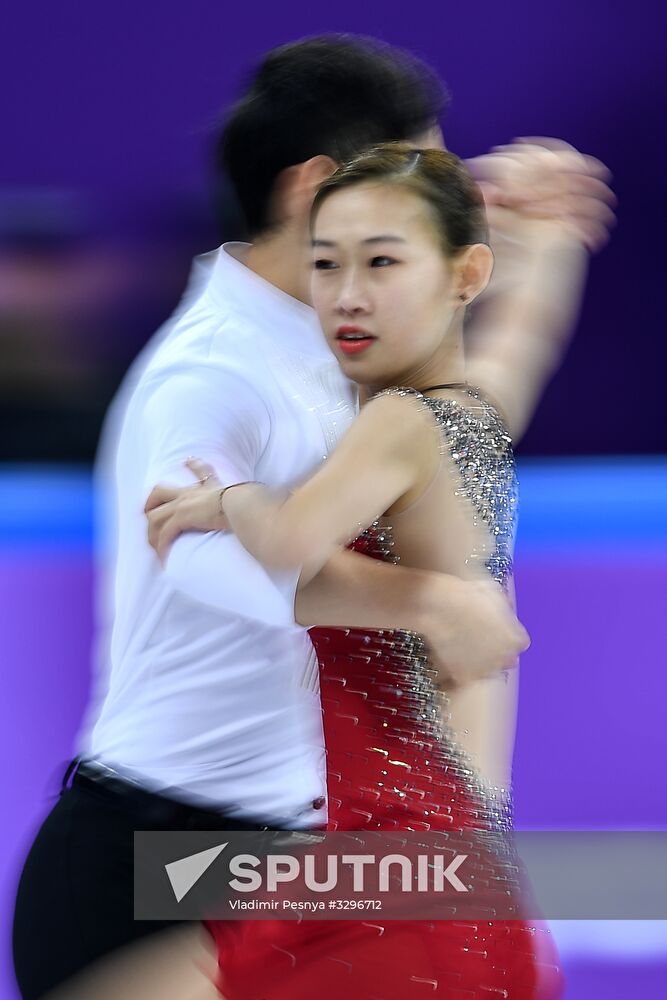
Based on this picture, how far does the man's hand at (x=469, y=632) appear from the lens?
3.81ft

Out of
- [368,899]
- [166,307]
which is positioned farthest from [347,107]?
[166,307]

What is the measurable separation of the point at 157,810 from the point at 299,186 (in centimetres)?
69

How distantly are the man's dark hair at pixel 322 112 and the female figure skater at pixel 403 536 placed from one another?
23cm

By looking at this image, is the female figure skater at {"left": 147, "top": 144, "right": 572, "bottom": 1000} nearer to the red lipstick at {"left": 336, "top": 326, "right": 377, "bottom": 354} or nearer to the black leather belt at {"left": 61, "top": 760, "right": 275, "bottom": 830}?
the red lipstick at {"left": 336, "top": 326, "right": 377, "bottom": 354}

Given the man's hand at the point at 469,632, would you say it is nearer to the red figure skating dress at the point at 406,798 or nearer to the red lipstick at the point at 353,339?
the red figure skating dress at the point at 406,798

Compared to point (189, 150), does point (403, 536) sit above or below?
below

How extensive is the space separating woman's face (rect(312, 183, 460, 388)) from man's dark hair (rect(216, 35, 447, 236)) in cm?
27

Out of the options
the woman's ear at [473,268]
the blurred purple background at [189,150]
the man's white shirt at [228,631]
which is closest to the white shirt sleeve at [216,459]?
the man's white shirt at [228,631]

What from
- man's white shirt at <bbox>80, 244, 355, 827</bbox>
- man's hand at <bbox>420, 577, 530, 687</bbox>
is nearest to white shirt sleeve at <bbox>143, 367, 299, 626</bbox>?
man's white shirt at <bbox>80, 244, 355, 827</bbox>

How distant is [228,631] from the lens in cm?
142

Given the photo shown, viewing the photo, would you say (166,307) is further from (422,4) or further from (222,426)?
(222,426)

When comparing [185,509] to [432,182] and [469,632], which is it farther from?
[432,182]

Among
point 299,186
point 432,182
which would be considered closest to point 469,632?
point 432,182

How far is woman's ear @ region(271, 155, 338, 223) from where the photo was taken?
4.91 feet
